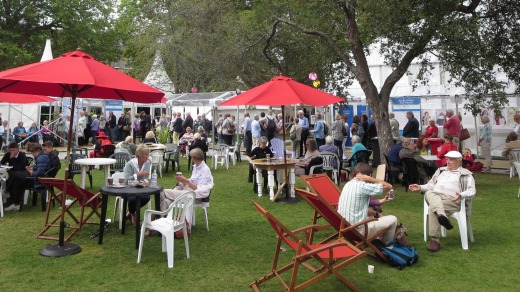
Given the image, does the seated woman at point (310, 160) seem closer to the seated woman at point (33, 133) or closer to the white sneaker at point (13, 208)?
the white sneaker at point (13, 208)

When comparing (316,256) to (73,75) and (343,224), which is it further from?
(73,75)

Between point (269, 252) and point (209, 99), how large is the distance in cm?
1821

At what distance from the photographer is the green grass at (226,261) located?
173 inches

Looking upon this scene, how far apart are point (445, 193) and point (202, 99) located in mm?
19050

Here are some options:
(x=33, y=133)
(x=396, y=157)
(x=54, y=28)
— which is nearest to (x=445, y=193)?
(x=396, y=157)

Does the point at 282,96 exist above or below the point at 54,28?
below

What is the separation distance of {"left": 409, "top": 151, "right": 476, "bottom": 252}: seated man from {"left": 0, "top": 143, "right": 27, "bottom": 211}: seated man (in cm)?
634

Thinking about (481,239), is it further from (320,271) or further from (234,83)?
(234,83)

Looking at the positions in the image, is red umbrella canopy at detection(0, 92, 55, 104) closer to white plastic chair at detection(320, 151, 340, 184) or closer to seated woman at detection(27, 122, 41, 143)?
white plastic chair at detection(320, 151, 340, 184)

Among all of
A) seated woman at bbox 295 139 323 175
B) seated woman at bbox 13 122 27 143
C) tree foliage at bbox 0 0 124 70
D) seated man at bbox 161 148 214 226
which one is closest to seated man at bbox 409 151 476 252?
seated man at bbox 161 148 214 226

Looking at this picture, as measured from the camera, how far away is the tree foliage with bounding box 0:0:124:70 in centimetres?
2780

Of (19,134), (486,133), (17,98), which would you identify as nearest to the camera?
(17,98)

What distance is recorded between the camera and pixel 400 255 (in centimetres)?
488

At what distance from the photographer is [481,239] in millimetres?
5957
